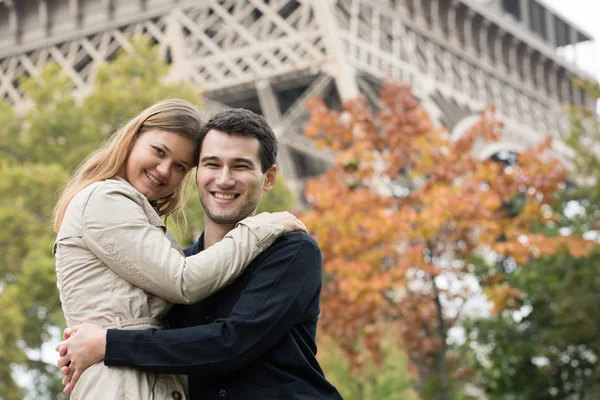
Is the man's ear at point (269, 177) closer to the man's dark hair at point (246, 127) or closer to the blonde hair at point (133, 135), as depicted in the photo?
the man's dark hair at point (246, 127)

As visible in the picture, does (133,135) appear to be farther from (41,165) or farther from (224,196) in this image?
(41,165)

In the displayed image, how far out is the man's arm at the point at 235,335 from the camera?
339cm

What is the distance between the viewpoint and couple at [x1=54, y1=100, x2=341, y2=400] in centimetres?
341

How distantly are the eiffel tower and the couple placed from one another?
15068 millimetres

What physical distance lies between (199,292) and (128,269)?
289 millimetres

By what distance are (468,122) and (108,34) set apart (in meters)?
10.5

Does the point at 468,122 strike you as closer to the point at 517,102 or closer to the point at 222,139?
the point at 517,102

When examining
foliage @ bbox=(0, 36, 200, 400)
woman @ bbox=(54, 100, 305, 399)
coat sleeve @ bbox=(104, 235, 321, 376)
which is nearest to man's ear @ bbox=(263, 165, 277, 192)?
woman @ bbox=(54, 100, 305, 399)

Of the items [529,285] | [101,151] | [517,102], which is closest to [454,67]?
[517,102]

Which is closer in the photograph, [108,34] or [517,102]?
[108,34]

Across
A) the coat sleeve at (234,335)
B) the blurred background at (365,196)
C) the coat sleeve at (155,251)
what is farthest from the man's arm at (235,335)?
the blurred background at (365,196)

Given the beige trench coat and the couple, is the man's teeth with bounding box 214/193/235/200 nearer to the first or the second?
the couple

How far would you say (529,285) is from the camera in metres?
16.0

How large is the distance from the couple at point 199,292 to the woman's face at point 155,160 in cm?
10
